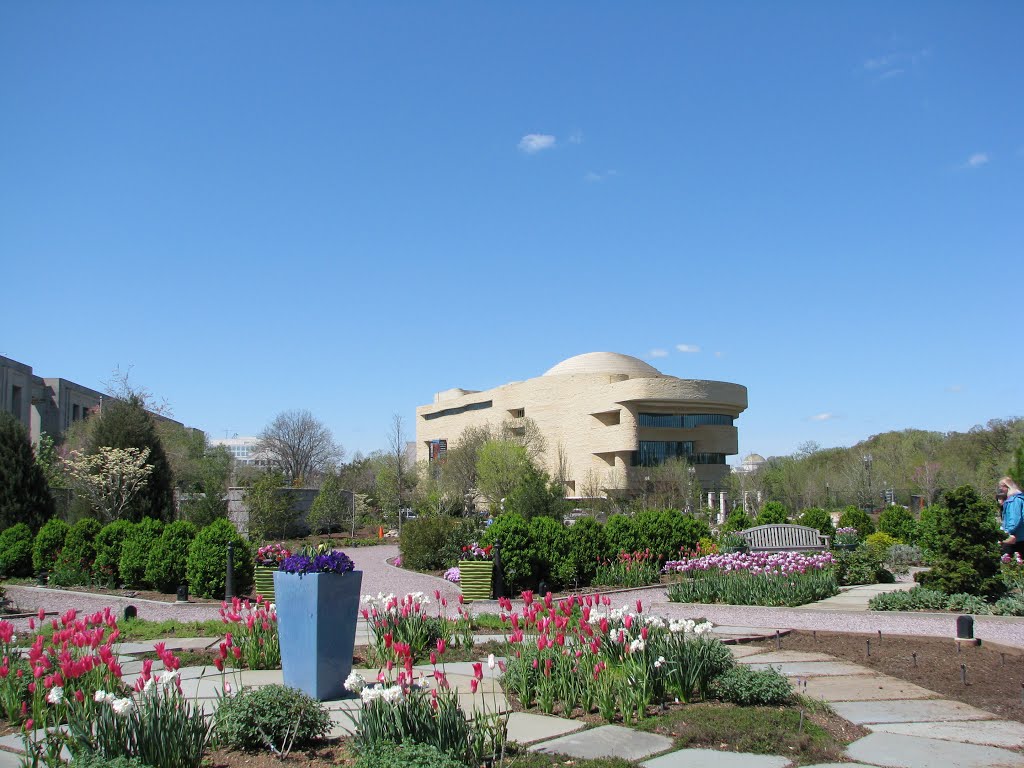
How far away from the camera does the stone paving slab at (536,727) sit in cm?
512

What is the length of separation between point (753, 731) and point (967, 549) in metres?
7.24

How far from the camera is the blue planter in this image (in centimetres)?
624

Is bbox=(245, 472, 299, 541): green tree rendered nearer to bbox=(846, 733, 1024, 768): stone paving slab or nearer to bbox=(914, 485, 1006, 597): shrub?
bbox=(914, 485, 1006, 597): shrub

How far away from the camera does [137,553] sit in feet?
49.4

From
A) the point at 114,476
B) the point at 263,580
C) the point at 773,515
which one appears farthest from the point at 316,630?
the point at 773,515

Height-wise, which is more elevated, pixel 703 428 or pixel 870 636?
pixel 703 428

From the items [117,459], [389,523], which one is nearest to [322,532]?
[389,523]

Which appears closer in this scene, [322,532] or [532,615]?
[532,615]

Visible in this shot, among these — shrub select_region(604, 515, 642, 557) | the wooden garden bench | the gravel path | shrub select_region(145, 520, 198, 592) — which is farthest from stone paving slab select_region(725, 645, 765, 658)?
shrub select_region(145, 520, 198, 592)

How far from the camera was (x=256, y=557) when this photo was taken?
15766mm

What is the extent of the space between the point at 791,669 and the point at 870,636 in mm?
2496

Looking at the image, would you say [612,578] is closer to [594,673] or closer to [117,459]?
[594,673]

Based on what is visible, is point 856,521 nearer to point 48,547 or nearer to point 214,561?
point 214,561

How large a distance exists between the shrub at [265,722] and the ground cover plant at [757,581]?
8109 mm
